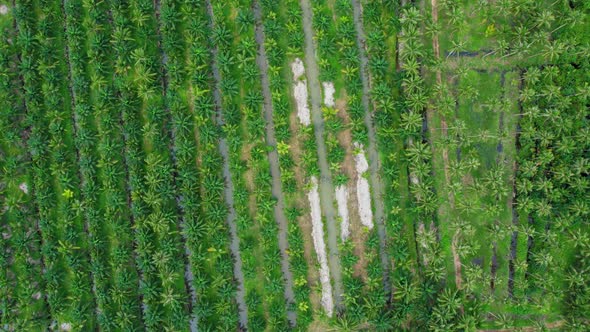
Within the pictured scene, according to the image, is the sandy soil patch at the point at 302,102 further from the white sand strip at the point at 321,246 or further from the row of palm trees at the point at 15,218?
the row of palm trees at the point at 15,218

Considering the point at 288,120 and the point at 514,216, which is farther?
the point at 288,120

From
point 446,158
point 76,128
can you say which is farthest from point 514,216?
point 76,128

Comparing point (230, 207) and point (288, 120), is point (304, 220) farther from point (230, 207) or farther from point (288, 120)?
point (288, 120)

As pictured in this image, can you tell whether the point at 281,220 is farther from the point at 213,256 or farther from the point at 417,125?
the point at 417,125

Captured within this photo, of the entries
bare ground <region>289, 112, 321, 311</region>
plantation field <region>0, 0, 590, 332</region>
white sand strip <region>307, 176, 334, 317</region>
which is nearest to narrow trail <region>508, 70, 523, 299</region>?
plantation field <region>0, 0, 590, 332</region>

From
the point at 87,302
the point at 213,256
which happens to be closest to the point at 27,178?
the point at 87,302

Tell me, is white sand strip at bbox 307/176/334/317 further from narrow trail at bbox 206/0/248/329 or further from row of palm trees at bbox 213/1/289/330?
narrow trail at bbox 206/0/248/329
